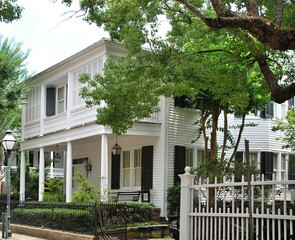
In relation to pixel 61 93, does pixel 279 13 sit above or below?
below

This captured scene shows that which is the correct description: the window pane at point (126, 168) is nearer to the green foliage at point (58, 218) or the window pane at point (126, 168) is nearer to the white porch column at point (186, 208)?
the green foliage at point (58, 218)

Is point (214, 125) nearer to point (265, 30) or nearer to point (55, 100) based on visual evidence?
point (55, 100)

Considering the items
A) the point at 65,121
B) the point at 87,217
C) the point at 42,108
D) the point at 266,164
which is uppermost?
the point at 42,108

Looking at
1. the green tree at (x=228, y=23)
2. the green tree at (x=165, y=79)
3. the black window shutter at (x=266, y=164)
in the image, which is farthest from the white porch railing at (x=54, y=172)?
the green tree at (x=165, y=79)

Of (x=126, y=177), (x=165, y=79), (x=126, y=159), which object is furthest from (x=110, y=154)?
(x=165, y=79)

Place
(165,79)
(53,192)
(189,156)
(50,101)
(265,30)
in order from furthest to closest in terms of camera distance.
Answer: (50,101) < (53,192) < (189,156) < (165,79) < (265,30)

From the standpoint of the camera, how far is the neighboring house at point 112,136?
2180cm

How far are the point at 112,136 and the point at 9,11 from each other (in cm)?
1052

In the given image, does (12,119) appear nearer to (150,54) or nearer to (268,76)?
(150,54)

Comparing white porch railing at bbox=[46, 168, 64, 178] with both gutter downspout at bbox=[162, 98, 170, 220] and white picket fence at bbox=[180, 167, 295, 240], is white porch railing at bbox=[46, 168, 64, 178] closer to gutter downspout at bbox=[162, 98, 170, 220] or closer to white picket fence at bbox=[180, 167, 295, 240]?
gutter downspout at bbox=[162, 98, 170, 220]

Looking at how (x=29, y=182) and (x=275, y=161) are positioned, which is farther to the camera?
(x=29, y=182)

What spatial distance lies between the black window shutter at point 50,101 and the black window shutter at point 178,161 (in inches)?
298

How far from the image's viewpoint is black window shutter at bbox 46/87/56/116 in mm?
26547

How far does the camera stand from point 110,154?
25188mm
